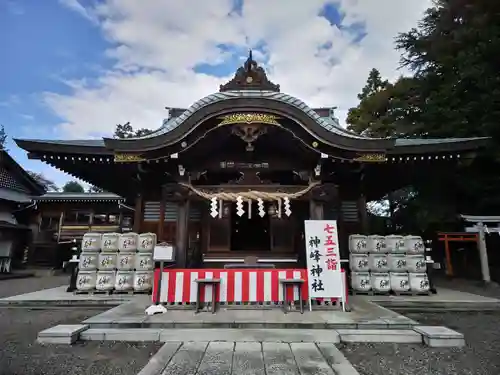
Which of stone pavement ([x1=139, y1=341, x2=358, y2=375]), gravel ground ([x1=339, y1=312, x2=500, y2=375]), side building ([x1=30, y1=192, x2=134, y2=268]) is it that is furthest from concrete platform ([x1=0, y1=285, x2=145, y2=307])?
side building ([x1=30, y1=192, x2=134, y2=268])

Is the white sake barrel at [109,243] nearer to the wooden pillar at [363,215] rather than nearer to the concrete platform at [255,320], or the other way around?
the concrete platform at [255,320]

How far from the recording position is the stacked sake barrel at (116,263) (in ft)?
22.3

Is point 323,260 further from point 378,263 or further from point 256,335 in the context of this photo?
point 378,263

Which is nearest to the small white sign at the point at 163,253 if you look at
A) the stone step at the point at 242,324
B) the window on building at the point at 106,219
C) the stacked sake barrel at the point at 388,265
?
the stone step at the point at 242,324

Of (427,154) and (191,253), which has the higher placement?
(427,154)

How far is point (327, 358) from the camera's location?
341 cm

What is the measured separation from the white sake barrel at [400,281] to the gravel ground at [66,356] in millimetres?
5253

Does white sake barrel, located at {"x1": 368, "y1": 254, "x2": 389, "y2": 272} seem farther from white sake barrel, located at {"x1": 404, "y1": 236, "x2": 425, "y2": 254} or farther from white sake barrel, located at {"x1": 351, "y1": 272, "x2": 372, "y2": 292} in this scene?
white sake barrel, located at {"x1": 404, "y1": 236, "x2": 425, "y2": 254}

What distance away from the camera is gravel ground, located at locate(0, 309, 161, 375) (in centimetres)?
314

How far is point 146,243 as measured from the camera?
6.96 m

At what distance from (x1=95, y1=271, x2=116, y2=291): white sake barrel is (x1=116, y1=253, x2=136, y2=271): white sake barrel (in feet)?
0.76

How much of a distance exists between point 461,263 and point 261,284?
36.8 ft

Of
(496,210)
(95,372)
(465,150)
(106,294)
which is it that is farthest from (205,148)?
(496,210)

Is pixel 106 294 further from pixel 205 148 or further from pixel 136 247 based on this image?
pixel 205 148
